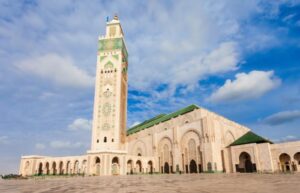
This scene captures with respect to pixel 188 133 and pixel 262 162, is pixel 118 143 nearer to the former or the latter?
pixel 188 133

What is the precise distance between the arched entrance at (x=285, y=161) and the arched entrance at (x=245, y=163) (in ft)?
13.3

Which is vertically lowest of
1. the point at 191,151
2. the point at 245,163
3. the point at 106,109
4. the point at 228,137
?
the point at 245,163

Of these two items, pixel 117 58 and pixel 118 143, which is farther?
pixel 117 58

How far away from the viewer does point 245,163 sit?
32281mm

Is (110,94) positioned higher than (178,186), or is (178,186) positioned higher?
(110,94)

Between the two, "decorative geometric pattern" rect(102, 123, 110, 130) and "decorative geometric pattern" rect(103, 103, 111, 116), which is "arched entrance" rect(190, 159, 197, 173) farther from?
"decorative geometric pattern" rect(103, 103, 111, 116)

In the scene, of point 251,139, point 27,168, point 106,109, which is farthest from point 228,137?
point 27,168

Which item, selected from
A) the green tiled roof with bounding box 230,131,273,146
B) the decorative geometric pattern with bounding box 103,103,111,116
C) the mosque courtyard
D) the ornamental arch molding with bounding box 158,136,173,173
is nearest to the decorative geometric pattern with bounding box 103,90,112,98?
the decorative geometric pattern with bounding box 103,103,111,116

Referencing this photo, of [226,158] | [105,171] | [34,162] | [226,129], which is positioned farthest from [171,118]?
[34,162]

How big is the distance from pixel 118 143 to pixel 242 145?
21148 millimetres

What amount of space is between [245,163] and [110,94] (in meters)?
26.2

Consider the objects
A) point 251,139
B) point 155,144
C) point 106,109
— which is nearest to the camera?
point 251,139

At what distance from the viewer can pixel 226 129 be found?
125 feet

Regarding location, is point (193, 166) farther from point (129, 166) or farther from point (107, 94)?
point (107, 94)
